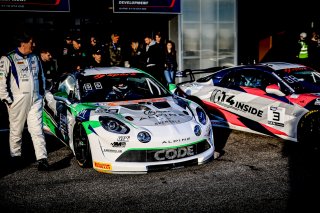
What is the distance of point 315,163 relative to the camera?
5527 mm

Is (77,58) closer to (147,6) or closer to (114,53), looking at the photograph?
(114,53)

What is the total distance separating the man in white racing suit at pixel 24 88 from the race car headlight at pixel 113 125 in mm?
926

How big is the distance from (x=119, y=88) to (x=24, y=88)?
140cm

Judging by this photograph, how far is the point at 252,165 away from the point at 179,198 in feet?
4.96

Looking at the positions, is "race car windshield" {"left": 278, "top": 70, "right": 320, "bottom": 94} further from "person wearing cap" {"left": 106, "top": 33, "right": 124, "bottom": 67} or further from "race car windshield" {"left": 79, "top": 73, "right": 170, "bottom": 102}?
"person wearing cap" {"left": 106, "top": 33, "right": 124, "bottom": 67}

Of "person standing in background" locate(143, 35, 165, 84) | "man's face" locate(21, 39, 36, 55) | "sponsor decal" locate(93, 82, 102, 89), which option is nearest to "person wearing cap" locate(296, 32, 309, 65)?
"person standing in background" locate(143, 35, 165, 84)

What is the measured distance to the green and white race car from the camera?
5008mm

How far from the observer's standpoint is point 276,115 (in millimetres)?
6410

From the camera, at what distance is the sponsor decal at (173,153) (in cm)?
503

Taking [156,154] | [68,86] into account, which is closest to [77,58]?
[68,86]

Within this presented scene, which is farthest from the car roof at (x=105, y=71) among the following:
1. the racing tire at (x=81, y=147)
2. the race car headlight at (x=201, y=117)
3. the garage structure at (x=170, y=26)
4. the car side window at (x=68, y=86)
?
the garage structure at (x=170, y=26)

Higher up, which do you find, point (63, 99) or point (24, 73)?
point (24, 73)

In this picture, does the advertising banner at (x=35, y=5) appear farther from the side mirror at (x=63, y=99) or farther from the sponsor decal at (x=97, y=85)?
the sponsor decal at (x=97, y=85)

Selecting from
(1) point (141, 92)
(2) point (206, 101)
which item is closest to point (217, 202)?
(1) point (141, 92)
